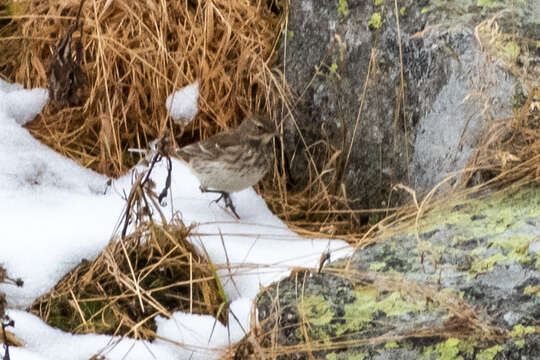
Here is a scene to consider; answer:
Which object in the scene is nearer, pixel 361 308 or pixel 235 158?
pixel 361 308

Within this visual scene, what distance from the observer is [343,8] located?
4.62 meters

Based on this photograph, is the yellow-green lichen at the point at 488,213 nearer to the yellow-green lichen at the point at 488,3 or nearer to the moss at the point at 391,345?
the moss at the point at 391,345

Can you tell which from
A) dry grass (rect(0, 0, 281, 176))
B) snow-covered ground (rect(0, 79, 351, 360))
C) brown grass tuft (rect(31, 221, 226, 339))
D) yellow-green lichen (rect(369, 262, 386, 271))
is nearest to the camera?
yellow-green lichen (rect(369, 262, 386, 271))

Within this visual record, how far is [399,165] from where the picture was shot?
4.32 m

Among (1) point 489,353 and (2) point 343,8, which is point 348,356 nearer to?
(1) point 489,353

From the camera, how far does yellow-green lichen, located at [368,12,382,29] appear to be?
14.5 feet

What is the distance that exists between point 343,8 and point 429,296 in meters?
2.01

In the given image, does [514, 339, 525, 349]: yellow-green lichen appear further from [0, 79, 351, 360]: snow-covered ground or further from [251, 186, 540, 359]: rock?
[0, 79, 351, 360]: snow-covered ground

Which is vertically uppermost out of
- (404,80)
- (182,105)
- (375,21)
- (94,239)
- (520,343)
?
(375,21)

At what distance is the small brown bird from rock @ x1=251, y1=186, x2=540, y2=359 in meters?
1.04

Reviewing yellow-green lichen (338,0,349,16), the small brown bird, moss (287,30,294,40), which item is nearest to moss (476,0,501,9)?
yellow-green lichen (338,0,349,16)

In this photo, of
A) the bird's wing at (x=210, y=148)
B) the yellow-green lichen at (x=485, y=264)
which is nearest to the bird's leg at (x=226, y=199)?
the bird's wing at (x=210, y=148)

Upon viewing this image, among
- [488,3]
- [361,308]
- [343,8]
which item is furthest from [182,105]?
[361,308]

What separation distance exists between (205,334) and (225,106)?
1.80 meters
